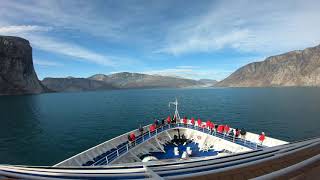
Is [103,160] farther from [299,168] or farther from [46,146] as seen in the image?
[46,146]

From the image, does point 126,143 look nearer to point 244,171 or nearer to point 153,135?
point 153,135

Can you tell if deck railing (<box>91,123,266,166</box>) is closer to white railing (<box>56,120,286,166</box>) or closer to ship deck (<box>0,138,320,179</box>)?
white railing (<box>56,120,286,166</box>)

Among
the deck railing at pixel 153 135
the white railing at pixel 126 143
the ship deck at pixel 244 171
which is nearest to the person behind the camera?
the ship deck at pixel 244 171

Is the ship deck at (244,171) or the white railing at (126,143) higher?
the ship deck at (244,171)

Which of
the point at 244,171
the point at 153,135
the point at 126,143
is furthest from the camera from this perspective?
the point at 153,135

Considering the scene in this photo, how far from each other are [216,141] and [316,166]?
25676mm

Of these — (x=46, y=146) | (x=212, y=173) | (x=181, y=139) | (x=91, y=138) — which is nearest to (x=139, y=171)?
(x=212, y=173)

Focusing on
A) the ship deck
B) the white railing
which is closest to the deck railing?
the white railing

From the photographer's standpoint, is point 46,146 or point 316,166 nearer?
point 316,166

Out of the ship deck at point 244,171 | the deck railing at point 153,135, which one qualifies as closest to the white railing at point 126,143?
the deck railing at point 153,135

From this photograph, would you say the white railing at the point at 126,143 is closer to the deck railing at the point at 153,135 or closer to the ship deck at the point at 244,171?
the deck railing at the point at 153,135

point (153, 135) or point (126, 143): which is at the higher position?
point (153, 135)

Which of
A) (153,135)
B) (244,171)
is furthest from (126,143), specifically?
(244,171)

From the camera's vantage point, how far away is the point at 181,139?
119 feet
